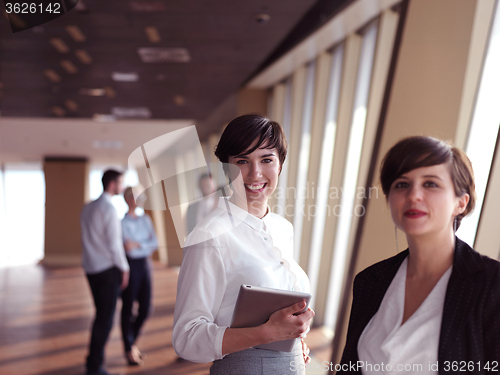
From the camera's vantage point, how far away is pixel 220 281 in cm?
130

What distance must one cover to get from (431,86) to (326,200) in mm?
3436

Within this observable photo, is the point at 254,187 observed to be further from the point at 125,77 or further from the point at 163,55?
the point at 125,77

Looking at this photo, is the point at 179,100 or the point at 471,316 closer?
the point at 471,316

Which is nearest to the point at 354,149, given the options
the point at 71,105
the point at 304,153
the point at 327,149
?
the point at 327,149

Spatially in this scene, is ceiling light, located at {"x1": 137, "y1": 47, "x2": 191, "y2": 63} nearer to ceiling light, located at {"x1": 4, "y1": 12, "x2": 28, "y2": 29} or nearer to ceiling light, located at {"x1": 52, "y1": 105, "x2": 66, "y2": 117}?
ceiling light, located at {"x1": 4, "y1": 12, "x2": 28, "y2": 29}

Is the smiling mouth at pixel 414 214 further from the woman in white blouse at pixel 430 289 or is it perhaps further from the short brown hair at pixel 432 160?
the short brown hair at pixel 432 160

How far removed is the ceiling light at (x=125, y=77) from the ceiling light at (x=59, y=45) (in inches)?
42.7

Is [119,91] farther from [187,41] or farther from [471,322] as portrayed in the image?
[471,322]

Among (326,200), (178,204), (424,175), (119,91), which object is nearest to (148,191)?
(178,204)

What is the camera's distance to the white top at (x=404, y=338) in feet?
3.79

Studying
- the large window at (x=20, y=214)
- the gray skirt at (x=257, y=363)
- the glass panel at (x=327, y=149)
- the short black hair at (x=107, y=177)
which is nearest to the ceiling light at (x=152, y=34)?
the short black hair at (x=107, y=177)

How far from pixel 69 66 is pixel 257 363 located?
236 inches

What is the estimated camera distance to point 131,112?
9.30 m

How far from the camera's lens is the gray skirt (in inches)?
53.4
